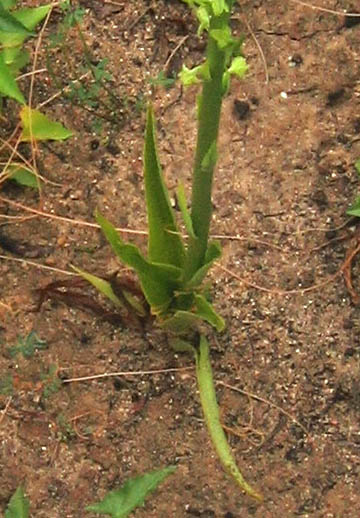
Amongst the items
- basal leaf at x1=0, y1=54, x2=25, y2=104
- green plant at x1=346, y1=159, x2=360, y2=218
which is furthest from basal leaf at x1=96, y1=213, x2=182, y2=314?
green plant at x1=346, y1=159, x2=360, y2=218

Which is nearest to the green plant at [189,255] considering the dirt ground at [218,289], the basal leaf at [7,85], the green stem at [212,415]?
the green stem at [212,415]

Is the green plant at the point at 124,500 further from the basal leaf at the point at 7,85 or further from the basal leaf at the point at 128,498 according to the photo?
the basal leaf at the point at 7,85

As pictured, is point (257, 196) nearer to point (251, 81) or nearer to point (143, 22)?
point (251, 81)

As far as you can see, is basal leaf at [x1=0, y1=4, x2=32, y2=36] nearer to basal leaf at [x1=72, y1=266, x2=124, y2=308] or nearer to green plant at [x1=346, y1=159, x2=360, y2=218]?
basal leaf at [x1=72, y1=266, x2=124, y2=308]

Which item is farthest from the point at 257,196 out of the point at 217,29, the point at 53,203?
the point at 217,29

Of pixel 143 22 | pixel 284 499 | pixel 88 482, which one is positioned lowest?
pixel 284 499
